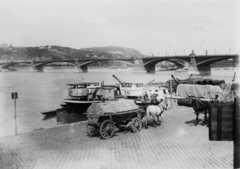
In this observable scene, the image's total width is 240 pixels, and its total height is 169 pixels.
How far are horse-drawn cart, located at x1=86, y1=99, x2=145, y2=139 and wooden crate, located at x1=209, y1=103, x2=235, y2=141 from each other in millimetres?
6861

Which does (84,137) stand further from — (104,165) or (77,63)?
(77,63)

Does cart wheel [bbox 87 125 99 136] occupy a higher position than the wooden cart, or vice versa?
the wooden cart

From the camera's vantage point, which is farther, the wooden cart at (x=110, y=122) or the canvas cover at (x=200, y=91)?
the canvas cover at (x=200, y=91)

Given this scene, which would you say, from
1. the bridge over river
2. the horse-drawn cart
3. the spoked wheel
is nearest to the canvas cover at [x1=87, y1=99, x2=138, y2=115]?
the horse-drawn cart

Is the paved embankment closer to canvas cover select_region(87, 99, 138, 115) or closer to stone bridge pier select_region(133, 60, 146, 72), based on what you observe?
canvas cover select_region(87, 99, 138, 115)

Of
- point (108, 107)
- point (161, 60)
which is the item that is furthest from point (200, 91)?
point (161, 60)

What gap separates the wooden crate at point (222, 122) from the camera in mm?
3041

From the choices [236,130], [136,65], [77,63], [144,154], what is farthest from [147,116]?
[77,63]

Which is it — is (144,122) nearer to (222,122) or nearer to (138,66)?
(222,122)

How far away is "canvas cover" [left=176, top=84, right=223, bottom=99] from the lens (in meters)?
20.9

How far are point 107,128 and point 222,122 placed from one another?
7.15 m

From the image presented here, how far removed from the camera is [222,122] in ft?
10.1

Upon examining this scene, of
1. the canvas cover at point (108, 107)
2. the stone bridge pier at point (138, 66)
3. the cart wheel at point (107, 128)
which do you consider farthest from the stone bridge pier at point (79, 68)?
the cart wheel at point (107, 128)

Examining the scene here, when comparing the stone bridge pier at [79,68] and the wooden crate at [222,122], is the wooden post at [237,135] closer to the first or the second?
the wooden crate at [222,122]
